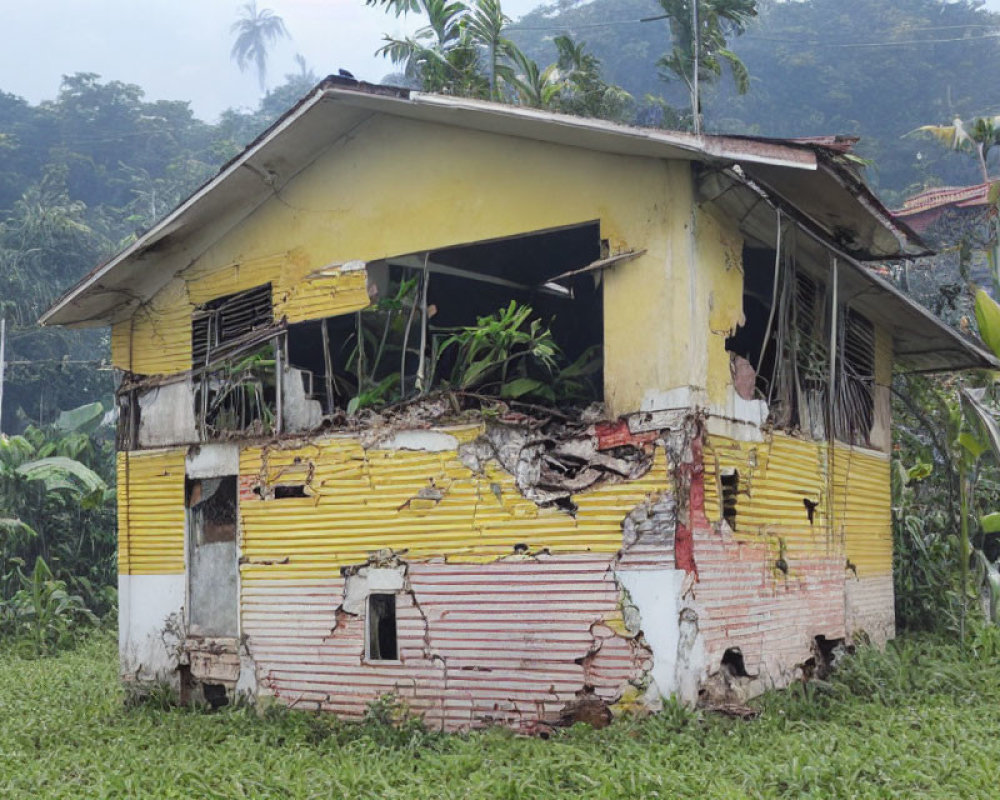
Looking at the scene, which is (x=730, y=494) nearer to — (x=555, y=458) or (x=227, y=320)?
(x=555, y=458)

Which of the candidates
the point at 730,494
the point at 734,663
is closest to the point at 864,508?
the point at 730,494

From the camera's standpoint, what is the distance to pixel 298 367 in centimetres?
1030

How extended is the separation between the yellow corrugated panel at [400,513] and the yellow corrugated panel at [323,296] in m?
1.15

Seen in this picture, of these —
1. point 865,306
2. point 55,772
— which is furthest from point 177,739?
point 865,306

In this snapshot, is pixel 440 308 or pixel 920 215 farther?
pixel 920 215

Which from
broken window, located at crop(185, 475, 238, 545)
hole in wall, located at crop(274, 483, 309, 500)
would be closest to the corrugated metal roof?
broken window, located at crop(185, 475, 238, 545)

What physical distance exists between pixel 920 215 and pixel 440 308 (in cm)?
2030

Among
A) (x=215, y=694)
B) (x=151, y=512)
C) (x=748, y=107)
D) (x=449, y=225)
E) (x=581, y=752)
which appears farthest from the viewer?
(x=748, y=107)

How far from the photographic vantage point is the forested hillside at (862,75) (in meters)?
47.2

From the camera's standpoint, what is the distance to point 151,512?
35.8 ft

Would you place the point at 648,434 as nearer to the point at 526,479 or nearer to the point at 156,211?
the point at 526,479

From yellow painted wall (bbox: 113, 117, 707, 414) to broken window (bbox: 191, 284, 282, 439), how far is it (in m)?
0.16

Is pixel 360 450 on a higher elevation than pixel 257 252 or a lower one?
lower

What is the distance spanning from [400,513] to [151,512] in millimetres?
3049
